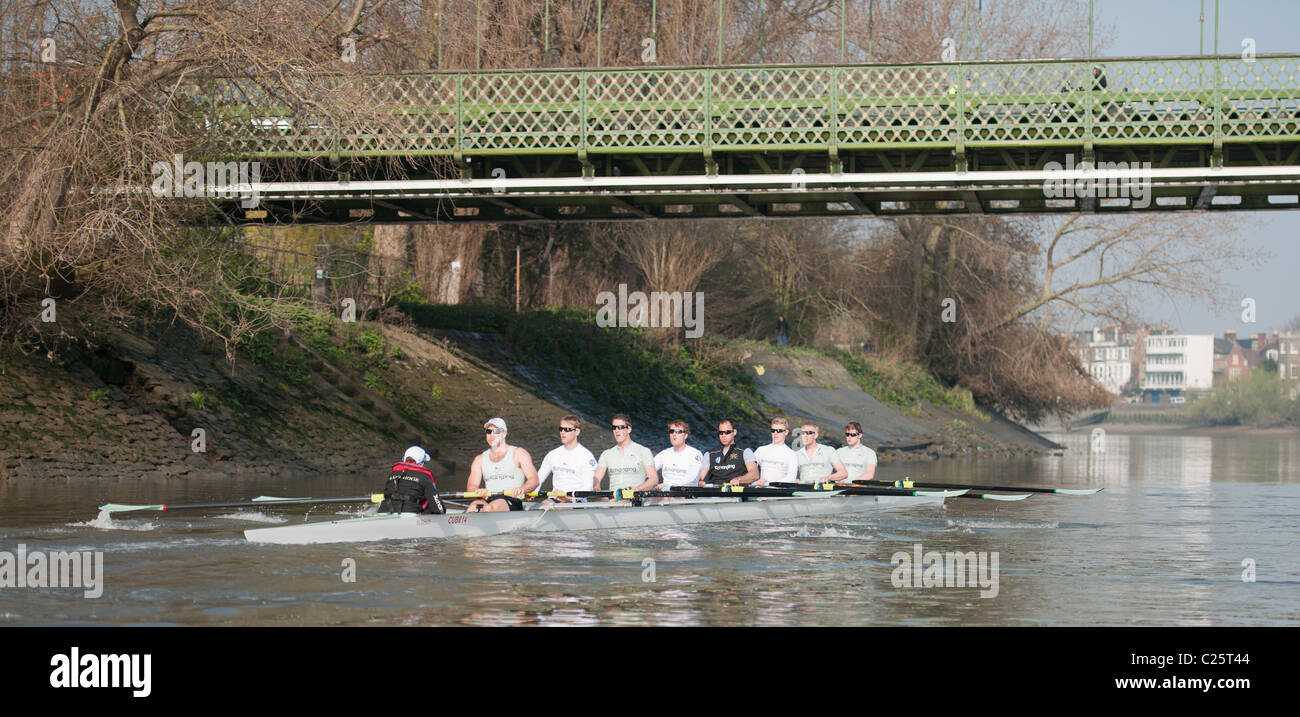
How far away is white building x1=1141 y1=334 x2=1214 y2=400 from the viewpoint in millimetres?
→ 161625

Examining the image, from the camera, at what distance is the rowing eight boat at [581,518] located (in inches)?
593

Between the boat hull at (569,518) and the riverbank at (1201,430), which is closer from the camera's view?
the boat hull at (569,518)

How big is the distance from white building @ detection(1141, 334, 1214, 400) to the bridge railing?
146755 millimetres

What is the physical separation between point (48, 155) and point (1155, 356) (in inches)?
6207

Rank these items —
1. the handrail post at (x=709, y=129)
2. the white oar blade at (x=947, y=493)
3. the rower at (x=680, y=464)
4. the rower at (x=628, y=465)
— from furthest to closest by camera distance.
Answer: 1. the handrail post at (x=709, y=129)
2. the white oar blade at (x=947, y=493)
3. the rower at (x=680, y=464)
4. the rower at (x=628, y=465)

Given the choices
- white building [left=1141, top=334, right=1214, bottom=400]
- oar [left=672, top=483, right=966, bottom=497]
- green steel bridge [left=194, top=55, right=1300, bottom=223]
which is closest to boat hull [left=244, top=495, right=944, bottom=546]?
oar [left=672, top=483, right=966, bottom=497]

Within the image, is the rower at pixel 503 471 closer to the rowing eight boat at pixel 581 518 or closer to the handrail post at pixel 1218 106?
the rowing eight boat at pixel 581 518

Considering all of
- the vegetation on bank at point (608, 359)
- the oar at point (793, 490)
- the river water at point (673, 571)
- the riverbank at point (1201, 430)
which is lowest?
the riverbank at point (1201, 430)

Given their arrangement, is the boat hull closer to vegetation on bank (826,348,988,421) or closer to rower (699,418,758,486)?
rower (699,418,758,486)

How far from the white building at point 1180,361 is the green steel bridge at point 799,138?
477 ft

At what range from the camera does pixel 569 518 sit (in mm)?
17359

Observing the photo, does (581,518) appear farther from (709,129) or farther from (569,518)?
(709,129)

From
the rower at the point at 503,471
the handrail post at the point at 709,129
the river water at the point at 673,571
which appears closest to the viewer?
the river water at the point at 673,571

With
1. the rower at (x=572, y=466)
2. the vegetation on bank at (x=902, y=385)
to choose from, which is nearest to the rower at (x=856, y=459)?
the rower at (x=572, y=466)
